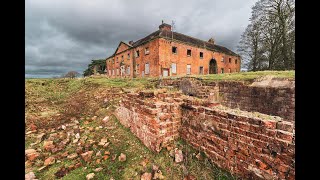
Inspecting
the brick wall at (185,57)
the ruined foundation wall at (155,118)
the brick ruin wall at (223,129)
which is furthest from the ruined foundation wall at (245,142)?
the brick wall at (185,57)

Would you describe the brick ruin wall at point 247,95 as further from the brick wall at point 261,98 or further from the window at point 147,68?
the window at point 147,68

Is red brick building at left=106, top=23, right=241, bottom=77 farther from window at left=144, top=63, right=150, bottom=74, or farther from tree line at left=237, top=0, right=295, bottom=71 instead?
tree line at left=237, top=0, right=295, bottom=71

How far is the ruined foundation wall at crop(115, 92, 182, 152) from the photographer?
3656mm

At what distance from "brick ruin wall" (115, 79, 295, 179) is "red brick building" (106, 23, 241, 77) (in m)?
16.6

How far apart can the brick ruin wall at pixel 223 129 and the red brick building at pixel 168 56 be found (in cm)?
1662

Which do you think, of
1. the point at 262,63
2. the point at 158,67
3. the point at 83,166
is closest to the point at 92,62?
the point at 158,67

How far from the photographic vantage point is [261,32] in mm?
20984

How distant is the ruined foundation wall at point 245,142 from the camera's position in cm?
228

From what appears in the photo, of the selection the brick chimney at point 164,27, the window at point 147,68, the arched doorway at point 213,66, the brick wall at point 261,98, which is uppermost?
the brick chimney at point 164,27

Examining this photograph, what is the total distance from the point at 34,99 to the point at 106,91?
3.19 meters

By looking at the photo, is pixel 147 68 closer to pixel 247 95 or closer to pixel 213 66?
pixel 213 66

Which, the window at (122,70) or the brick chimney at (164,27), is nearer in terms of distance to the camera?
the brick chimney at (164,27)

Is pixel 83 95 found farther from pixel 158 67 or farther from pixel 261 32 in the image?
pixel 261 32
